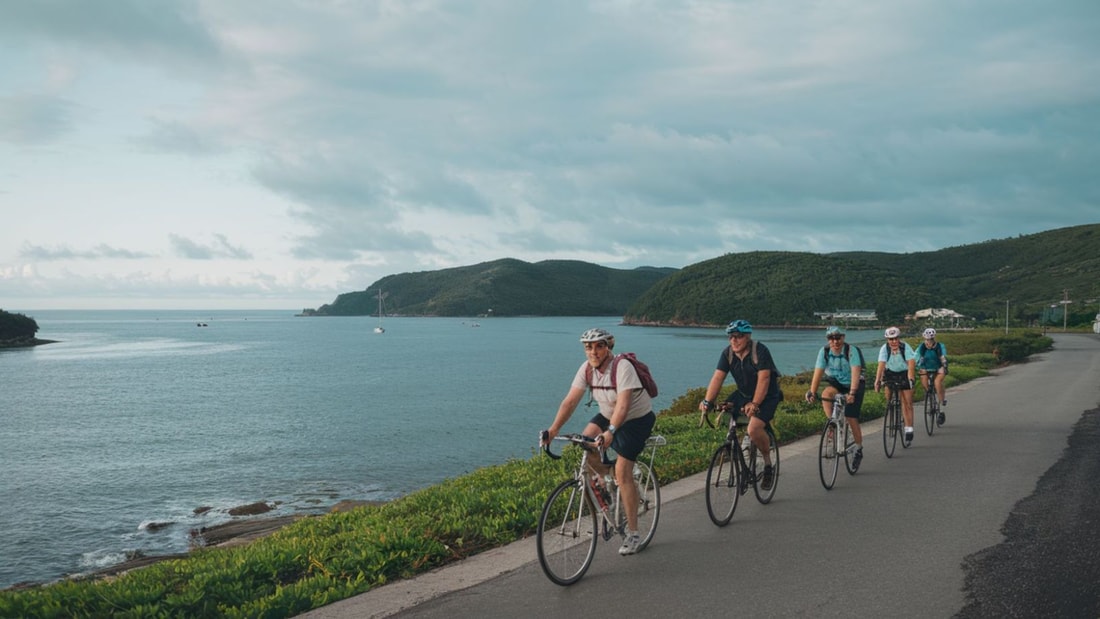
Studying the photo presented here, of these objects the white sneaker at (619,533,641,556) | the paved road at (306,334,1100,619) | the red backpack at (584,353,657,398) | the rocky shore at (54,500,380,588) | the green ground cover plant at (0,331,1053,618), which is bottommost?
the rocky shore at (54,500,380,588)

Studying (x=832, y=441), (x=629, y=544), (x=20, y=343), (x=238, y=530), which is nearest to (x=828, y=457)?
(x=832, y=441)

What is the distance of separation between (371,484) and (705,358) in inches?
2590

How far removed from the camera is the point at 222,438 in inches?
1446

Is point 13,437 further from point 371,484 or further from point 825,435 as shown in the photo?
point 825,435

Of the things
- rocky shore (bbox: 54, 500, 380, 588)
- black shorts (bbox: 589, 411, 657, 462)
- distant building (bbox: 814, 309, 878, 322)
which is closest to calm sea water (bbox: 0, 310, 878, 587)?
rocky shore (bbox: 54, 500, 380, 588)

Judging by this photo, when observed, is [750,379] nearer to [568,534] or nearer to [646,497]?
[646,497]

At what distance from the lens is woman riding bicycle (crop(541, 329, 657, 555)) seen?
632 centimetres

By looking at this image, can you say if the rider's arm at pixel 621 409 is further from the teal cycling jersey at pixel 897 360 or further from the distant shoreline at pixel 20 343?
the distant shoreline at pixel 20 343

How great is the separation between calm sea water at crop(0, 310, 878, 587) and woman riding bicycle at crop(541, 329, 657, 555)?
14672 millimetres

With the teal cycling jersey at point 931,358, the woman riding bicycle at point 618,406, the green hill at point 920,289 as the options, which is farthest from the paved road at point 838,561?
the green hill at point 920,289

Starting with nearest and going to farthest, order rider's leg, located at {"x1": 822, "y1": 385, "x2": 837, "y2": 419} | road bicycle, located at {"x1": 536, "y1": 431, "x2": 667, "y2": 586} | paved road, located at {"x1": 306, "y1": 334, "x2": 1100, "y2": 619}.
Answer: paved road, located at {"x1": 306, "y1": 334, "x2": 1100, "y2": 619}, road bicycle, located at {"x1": 536, "y1": 431, "x2": 667, "y2": 586}, rider's leg, located at {"x1": 822, "y1": 385, "x2": 837, "y2": 419}

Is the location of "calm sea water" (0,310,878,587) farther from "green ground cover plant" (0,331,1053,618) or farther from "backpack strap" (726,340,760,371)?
"backpack strap" (726,340,760,371)

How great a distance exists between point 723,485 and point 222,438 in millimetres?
33742

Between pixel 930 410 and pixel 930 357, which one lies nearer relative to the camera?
pixel 930 357
